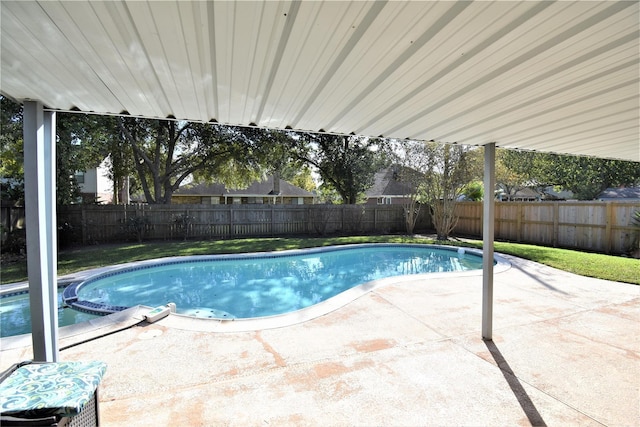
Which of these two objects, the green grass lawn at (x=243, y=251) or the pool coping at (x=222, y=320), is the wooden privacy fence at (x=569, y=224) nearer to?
the green grass lawn at (x=243, y=251)

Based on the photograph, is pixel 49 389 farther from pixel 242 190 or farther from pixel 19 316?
pixel 242 190

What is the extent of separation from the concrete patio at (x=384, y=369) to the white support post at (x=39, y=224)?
715mm

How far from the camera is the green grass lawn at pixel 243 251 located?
7.15 metres

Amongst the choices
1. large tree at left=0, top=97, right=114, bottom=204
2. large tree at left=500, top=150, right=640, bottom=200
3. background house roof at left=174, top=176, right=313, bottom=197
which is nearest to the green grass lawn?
large tree at left=0, top=97, right=114, bottom=204

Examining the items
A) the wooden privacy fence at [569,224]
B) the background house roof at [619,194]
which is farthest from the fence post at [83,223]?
the background house roof at [619,194]

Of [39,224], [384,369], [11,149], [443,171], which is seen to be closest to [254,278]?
[384,369]

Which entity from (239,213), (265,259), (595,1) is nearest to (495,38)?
(595,1)

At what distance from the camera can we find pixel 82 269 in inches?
301

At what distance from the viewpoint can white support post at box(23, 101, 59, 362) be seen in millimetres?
2172

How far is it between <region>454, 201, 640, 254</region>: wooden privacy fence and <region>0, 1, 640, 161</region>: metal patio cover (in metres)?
9.82

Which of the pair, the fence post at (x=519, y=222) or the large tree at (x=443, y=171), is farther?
the large tree at (x=443, y=171)

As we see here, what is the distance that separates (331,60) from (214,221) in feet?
43.3

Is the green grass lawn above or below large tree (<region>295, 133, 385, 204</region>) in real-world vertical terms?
below

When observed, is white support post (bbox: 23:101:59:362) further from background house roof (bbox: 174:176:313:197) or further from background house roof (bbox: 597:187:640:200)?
background house roof (bbox: 597:187:640:200)
